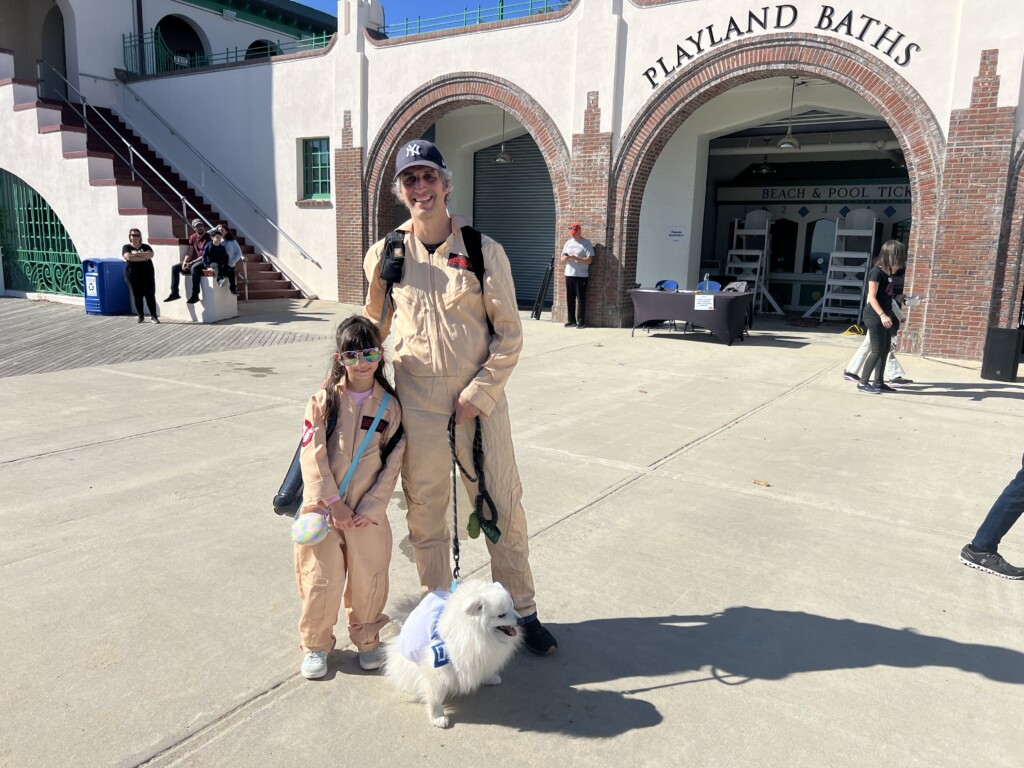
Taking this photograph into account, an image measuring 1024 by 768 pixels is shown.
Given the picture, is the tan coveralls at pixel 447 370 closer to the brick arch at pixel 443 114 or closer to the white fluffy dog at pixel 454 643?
the white fluffy dog at pixel 454 643

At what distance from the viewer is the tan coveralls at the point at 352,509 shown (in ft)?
8.91

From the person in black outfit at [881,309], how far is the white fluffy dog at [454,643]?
6739mm

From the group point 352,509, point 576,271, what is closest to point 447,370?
point 352,509

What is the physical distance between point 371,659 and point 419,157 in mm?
1876

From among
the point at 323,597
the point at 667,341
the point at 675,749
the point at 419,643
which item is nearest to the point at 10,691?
the point at 323,597

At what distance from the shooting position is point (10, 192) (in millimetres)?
16609

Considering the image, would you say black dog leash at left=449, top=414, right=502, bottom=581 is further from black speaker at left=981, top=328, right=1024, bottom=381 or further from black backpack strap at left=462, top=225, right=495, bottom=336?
black speaker at left=981, top=328, right=1024, bottom=381

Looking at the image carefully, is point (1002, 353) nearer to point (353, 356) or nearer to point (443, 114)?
point (353, 356)

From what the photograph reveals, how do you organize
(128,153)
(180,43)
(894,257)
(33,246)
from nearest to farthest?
(894,257) < (33,246) < (128,153) < (180,43)

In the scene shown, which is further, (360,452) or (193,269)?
(193,269)

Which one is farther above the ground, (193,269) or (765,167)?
(765,167)

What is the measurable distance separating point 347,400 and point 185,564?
1.58 m

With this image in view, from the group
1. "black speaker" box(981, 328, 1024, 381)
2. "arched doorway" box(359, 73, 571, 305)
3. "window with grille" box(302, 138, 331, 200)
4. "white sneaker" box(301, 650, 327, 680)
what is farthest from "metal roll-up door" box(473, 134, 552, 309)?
"white sneaker" box(301, 650, 327, 680)

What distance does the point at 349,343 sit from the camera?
8.85 ft
